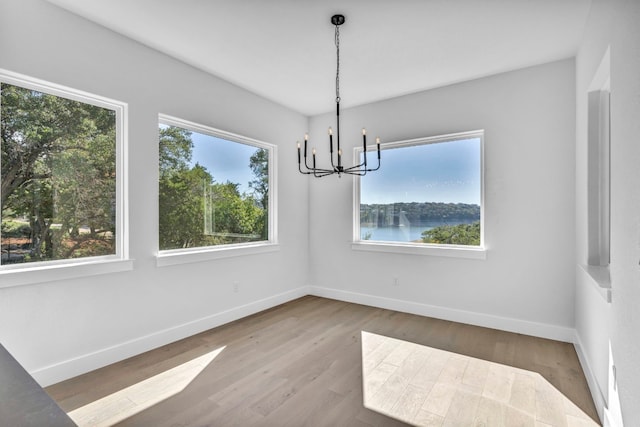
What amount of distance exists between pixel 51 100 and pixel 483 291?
14.5 ft

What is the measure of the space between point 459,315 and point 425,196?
1.49 m

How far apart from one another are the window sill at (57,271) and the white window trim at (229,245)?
0.39 metres

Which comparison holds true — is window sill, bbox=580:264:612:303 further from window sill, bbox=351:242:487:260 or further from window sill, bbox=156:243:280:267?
window sill, bbox=156:243:280:267

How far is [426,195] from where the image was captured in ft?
13.9

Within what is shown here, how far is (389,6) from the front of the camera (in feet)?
7.96

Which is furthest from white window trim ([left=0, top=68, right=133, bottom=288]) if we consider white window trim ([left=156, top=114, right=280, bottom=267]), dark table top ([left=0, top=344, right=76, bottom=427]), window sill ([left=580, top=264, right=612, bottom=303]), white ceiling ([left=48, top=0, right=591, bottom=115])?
window sill ([left=580, top=264, right=612, bottom=303])

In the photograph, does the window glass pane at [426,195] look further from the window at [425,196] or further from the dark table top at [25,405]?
the dark table top at [25,405]

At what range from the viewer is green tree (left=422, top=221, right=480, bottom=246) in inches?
152

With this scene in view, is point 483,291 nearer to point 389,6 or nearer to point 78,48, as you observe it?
point 389,6

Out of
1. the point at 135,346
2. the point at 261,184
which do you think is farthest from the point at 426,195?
the point at 135,346

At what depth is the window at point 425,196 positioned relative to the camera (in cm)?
390

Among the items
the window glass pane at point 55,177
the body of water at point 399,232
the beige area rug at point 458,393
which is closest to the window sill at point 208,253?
the window glass pane at point 55,177

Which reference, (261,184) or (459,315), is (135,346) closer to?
(261,184)

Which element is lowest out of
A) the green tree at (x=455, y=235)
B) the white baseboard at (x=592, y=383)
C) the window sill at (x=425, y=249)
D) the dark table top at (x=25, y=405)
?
the white baseboard at (x=592, y=383)
